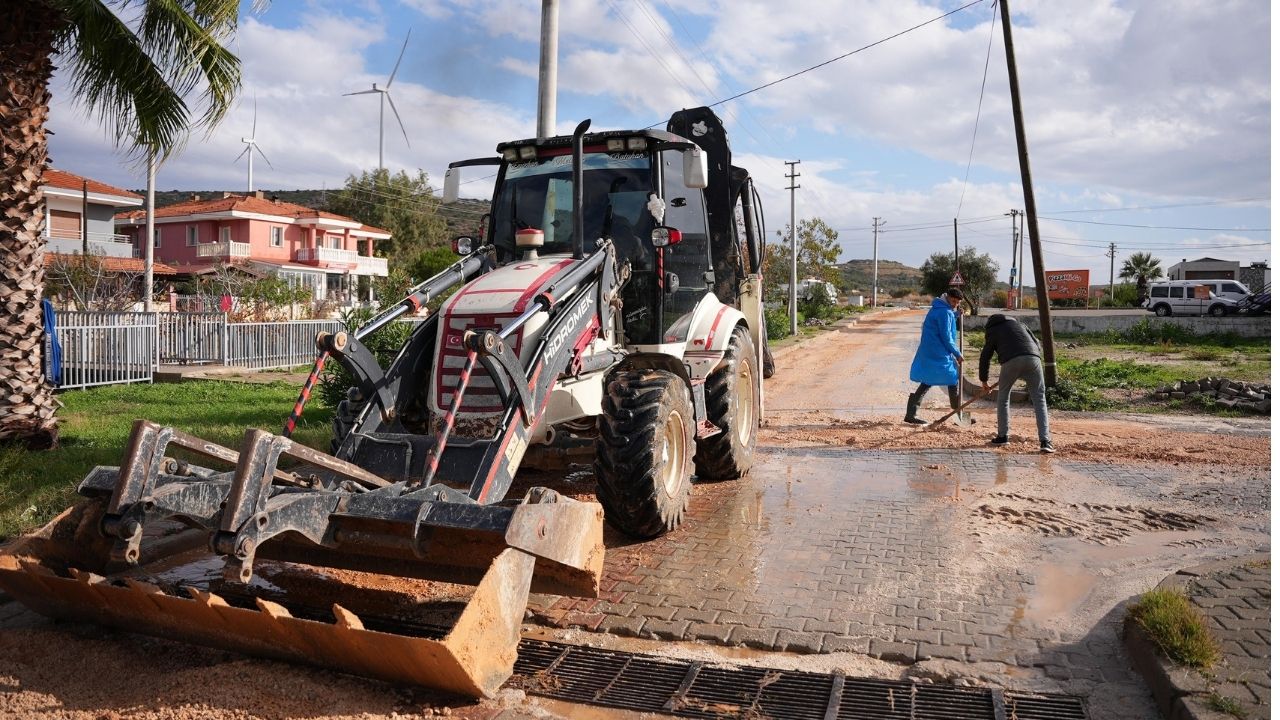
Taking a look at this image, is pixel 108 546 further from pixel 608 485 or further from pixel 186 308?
pixel 186 308

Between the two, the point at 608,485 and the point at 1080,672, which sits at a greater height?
the point at 608,485

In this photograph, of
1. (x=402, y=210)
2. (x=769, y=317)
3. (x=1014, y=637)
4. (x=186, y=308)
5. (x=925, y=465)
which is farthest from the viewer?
(x=402, y=210)

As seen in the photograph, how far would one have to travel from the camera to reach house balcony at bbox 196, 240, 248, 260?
168 feet

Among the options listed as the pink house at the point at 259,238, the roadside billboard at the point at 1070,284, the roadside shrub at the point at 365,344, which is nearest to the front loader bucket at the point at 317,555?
the roadside shrub at the point at 365,344

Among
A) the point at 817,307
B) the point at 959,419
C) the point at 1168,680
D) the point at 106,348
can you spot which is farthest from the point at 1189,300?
the point at 1168,680

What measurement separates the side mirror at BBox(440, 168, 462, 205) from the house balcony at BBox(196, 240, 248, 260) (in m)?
47.8

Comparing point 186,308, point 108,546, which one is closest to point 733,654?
point 108,546

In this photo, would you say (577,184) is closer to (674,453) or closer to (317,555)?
(674,453)

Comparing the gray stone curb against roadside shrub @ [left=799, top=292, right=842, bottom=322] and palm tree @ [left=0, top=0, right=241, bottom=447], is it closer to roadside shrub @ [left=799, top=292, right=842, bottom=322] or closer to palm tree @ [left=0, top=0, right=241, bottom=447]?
palm tree @ [left=0, top=0, right=241, bottom=447]

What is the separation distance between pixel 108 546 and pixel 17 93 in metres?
6.24

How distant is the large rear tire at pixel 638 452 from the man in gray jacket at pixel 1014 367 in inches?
224

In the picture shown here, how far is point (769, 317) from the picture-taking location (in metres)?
35.2

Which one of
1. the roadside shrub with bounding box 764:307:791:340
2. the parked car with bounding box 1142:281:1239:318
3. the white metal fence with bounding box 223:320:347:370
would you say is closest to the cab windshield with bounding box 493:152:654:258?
the white metal fence with bounding box 223:320:347:370

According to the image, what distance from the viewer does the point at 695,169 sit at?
6395mm
